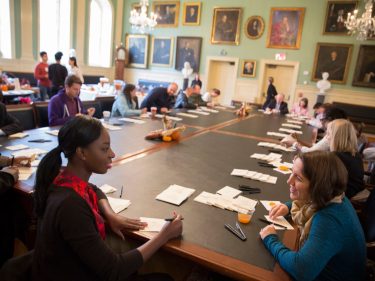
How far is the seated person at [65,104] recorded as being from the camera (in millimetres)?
3736

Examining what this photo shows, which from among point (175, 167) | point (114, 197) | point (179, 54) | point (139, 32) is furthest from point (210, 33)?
point (114, 197)

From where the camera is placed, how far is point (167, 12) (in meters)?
12.6

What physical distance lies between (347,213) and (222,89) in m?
11.3

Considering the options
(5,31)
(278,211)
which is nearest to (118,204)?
(278,211)

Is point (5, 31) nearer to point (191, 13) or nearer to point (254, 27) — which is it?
point (191, 13)

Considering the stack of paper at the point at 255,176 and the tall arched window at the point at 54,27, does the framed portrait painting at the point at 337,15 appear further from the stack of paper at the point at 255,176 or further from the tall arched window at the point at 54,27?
the stack of paper at the point at 255,176

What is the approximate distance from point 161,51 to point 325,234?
12.5 m

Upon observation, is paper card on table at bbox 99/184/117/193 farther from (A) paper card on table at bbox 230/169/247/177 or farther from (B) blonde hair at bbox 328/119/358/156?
(B) blonde hair at bbox 328/119/358/156

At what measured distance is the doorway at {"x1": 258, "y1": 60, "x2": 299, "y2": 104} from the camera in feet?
35.8

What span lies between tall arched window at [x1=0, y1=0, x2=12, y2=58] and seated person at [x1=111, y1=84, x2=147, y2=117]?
614 centimetres

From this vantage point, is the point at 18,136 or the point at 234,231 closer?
the point at 234,231

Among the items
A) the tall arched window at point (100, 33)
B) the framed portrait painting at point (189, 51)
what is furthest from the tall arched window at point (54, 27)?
the framed portrait painting at point (189, 51)

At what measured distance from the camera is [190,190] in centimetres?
207

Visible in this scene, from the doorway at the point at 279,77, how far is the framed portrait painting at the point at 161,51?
4.01 metres
